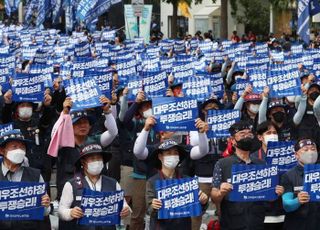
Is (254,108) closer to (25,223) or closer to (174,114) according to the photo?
(174,114)

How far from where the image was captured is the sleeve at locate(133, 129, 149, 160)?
8.48 m

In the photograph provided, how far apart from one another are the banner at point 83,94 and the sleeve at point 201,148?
1.51 meters

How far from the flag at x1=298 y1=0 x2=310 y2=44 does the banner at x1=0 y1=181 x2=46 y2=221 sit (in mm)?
18068

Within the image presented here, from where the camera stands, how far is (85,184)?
727cm

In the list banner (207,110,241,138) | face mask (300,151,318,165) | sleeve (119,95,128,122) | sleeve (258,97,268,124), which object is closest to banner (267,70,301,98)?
sleeve (258,97,268,124)

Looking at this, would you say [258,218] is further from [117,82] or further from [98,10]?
[98,10]

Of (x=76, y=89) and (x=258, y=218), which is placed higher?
(x=76, y=89)

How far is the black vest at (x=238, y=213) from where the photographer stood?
7.48 metres

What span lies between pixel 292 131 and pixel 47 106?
3.01m

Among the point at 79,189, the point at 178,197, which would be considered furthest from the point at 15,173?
the point at 178,197

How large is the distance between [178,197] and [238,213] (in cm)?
65

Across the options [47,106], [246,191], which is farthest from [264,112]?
[246,191]

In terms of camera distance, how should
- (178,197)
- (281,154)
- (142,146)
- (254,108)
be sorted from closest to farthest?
(178,197), (281,154), (142,146), (254,108)

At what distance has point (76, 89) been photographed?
1006 centimetres
